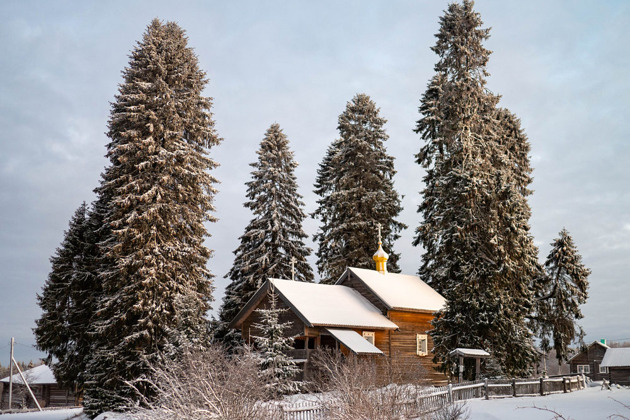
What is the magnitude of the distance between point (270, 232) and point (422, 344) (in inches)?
479

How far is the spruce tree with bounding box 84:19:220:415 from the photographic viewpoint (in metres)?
26.6

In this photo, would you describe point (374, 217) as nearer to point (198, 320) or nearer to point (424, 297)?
point (424, 297)

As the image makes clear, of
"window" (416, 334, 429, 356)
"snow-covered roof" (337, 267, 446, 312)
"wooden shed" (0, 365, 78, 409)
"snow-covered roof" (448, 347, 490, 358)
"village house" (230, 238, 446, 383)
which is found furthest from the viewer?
"wooden shed" (0, 365, 78, 409)

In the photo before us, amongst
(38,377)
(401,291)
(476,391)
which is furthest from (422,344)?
(38,377)

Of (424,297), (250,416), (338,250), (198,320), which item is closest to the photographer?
(250,416)

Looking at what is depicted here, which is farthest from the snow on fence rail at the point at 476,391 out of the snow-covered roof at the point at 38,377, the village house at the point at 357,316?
the snow-covered roof at the point at 38,377

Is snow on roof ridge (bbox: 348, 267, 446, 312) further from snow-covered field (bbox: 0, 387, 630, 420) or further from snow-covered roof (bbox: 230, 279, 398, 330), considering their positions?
snow-covered field (bbox: 0, 387, 630, 420)

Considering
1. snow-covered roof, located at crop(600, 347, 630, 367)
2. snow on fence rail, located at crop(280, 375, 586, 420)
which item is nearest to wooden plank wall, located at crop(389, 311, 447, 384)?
snow on fence rail, located at crop(280, 375, 586, 420)

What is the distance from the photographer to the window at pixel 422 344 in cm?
3183

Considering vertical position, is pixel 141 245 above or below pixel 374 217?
below

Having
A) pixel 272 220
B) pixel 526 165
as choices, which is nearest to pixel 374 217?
pixel 272 220

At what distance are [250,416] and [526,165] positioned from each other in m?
38.6

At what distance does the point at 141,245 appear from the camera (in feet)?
91.3

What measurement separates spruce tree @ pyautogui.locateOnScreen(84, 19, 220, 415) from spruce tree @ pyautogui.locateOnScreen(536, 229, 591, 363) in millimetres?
19182
